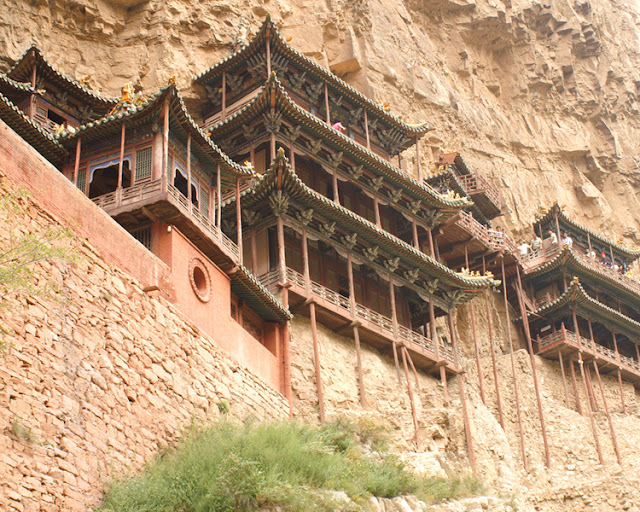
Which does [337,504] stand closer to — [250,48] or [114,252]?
[114,252]

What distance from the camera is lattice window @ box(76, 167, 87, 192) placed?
63.6 ft

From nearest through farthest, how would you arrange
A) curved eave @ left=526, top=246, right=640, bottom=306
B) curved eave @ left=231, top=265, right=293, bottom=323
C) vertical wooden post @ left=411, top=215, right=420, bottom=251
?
curved eave @ left=231, top=265, right=293, bottom=323
vertical wooden post @ left=411, top=215, right=420, bottom=251
curved eave @ left=526, top=246, right=640, bottom=306

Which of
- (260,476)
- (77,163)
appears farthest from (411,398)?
(260,476)

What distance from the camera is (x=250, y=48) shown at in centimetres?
2916

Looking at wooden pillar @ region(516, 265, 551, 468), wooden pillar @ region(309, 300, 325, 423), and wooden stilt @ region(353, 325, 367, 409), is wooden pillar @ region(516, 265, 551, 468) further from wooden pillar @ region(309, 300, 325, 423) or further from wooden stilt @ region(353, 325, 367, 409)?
wooden pillar @ region(309, 300, 325, 423)

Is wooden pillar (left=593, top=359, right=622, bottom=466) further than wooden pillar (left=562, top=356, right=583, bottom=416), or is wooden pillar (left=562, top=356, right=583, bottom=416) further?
wooden pillar (left=562, top=356, right=583, bottom=416)

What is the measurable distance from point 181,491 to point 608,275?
29.8m

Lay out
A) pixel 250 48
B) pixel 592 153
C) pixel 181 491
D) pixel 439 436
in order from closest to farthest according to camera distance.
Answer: pixel 181 491 → pixel 439 436 → pixel 250 48 → pixel 592 153

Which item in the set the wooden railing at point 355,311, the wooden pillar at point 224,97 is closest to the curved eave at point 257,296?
the wooden railing at point 355,311

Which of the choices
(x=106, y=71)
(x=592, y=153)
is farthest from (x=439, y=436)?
(x=592, y=153)

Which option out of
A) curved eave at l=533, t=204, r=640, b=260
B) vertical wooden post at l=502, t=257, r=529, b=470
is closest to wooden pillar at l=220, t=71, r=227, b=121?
vertical wooden post at l=502, t=257, r=529, b=470

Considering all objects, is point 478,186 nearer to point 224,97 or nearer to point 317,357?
point 224,97

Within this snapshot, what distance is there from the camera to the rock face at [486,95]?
25.6 metres

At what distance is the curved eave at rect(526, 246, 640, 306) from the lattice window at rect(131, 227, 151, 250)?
21.9 meters
